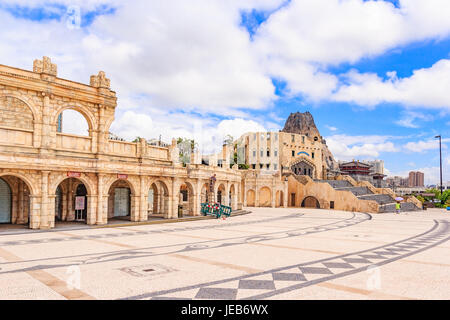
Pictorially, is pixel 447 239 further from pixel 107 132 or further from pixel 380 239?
pixel 107 132

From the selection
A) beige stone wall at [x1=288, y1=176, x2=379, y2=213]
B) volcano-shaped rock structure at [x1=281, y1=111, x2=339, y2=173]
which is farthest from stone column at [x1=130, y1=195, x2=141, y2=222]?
volcano-shaped rock structure at [x1=281, y1=111, x2=339, y2=173]

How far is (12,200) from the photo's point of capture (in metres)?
24.7

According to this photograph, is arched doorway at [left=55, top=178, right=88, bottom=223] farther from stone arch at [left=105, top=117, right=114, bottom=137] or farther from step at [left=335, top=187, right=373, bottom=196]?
step at [left=335, top=187, right=373, bottom=196]

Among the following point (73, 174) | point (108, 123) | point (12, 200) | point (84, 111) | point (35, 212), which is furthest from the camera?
point (108, 123)

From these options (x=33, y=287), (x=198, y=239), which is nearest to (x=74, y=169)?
(x=198, y=239)

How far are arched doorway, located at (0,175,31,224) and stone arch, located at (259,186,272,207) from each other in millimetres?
36451

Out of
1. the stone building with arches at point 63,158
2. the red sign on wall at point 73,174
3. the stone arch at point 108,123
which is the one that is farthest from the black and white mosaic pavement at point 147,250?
the stone arch at point 108,123

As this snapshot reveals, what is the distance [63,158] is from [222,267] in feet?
53.2

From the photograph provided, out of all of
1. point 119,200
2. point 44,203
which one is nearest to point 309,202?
point 119,200

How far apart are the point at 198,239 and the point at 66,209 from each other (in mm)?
14752

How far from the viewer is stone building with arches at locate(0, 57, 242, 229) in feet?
71.4

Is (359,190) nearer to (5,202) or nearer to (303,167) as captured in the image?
(303,167)

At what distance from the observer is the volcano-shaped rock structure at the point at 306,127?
11006cm

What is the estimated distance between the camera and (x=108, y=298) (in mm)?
8055
